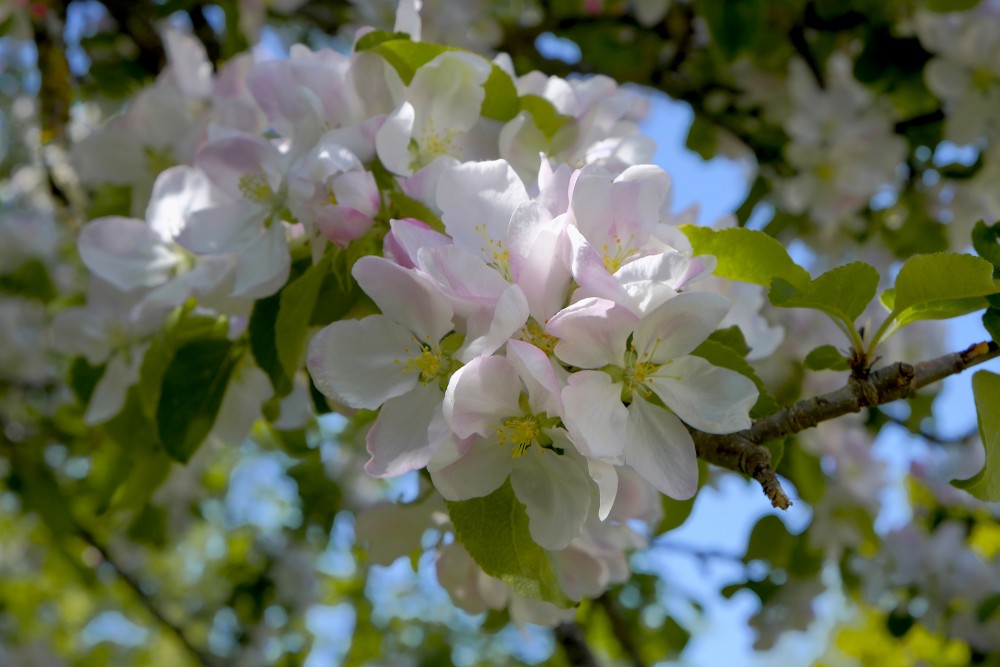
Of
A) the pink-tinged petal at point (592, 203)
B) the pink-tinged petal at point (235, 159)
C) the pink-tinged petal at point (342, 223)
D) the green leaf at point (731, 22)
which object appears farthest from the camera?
the green leaf at point (731, 22)

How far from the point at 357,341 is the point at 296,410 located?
38 cm

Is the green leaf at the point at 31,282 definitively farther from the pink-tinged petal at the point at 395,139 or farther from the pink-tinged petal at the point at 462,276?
the pink-tinged petal at the point at 462,276

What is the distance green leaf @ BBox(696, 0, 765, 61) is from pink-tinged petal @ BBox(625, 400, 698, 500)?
143 cm

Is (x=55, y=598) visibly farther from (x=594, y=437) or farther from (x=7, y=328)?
(x=594, y=437)

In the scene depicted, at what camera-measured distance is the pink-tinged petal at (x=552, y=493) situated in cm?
82

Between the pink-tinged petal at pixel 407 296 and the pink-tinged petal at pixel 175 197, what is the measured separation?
1.29 ft

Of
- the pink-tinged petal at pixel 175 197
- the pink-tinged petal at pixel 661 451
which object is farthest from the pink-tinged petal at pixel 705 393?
the pink-tinged petal at pixel 175 197

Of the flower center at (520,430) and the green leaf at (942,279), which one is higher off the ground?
the green leaf at (942,279)

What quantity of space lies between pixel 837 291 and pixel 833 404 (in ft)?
0.33

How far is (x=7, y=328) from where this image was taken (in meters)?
3.08

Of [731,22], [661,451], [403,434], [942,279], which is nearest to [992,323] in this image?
[942,279]

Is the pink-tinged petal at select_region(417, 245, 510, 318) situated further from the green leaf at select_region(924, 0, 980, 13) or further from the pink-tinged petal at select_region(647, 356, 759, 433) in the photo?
the green leaf at select_region(924, 0, 980, 13)

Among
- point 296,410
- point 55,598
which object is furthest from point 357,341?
point 55,598

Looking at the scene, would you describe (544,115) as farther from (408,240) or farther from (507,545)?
(507,545)
